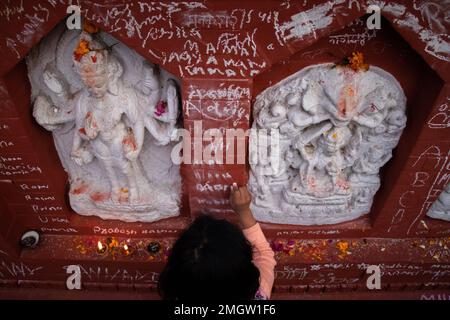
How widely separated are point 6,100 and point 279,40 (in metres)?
1.65

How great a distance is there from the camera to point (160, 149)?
2896mm

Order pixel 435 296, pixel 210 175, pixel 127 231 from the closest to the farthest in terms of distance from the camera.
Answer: pixel 210 175 < pixel 127 231 < pixel 435 296

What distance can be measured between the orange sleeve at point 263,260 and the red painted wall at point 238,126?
0.45 metres

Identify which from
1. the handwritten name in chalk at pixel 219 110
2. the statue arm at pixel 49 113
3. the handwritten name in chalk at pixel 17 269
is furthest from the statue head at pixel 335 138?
the handwritten name in chalk at pixel 17 269

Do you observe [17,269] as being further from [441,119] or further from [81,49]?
[441,119]

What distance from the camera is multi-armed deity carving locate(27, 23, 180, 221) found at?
2445mm

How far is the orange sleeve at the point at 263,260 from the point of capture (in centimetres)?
231

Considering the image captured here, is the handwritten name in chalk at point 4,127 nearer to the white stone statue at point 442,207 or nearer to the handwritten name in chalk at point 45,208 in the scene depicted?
the handwritten name in chalk at point 45,208

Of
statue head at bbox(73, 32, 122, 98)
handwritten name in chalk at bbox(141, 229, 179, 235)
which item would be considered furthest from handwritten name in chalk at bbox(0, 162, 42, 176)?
handwritten name in chalk at bbox(141, 229, 179, 235)

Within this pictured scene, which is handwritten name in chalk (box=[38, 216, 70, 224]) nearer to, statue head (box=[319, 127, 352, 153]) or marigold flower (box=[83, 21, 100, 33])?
marigold flower (box=[83, 21, 100, 33])

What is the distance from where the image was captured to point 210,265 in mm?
1800

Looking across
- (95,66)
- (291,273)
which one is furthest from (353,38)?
(291,273)

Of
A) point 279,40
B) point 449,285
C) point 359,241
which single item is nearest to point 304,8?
point 279,40

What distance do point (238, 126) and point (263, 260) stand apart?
83cm
